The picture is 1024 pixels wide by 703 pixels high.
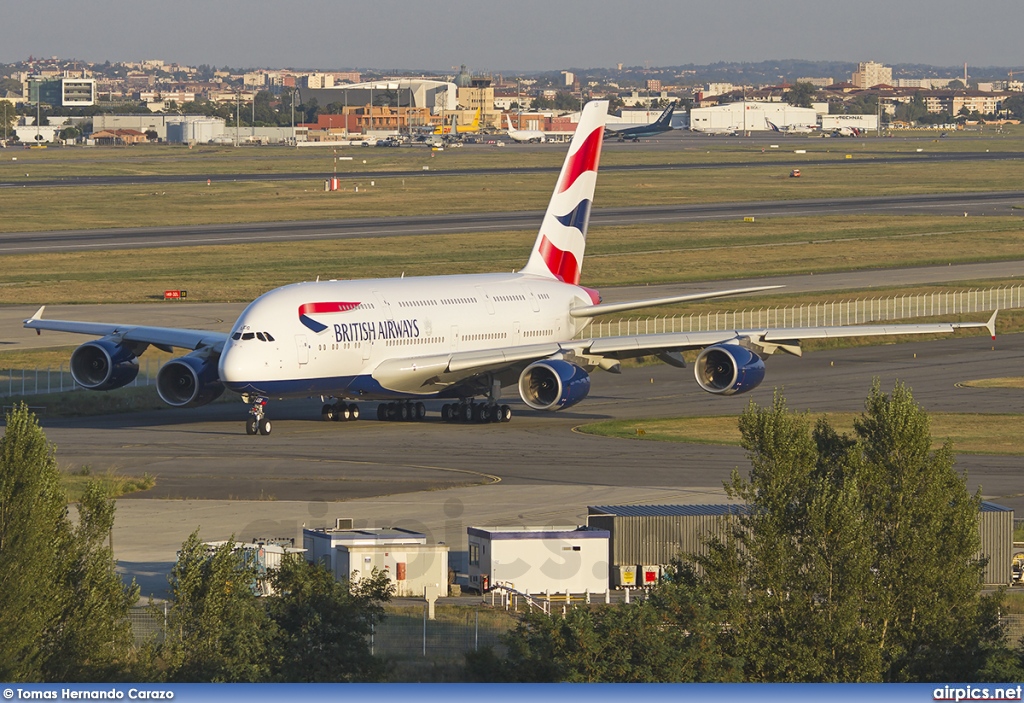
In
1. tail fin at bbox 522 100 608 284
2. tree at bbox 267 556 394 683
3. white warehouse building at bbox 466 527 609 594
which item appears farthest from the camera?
tail fin at bbox 522 100 608 284

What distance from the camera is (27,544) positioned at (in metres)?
28.2

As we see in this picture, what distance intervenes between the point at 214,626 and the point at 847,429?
135ft

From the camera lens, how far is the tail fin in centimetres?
7625

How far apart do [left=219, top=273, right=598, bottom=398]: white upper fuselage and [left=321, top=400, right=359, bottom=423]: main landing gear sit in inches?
179

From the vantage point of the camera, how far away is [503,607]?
42031mm

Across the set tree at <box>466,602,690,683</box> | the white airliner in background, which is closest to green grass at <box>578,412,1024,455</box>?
the white airliner in background

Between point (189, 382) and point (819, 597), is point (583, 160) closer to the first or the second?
point (189, 382)

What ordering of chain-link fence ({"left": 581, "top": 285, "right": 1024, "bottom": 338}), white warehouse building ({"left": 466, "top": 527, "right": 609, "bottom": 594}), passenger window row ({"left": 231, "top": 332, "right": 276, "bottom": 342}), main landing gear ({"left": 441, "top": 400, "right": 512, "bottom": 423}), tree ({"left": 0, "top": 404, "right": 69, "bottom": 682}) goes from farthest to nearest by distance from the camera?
chain-link fence ({"left": 581, "top": 285, "right": 1024, "bottom": 338}), main landing gear ({"left": 441, "top": 400, "right": 512, "bottom": 423}), passenger window row ({"left": 231, "top": 332, "right": 276, "bottom": 342}), white warehouse building ({"left": 466, "top": 527, "right": 609, "bottom": 594}), tree ({"left": 0, "top": 404, "right": 69, "bottom": 682})

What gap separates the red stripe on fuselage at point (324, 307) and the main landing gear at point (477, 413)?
328 inches

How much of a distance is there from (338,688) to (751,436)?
16.9 m

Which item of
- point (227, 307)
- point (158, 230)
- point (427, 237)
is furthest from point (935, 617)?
point (158, 230)

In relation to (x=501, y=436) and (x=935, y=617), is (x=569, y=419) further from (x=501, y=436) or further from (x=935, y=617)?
(x=935, y=617)

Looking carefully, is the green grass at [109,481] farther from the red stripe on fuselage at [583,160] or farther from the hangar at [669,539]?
the red stripe on fuselage at [583,160]

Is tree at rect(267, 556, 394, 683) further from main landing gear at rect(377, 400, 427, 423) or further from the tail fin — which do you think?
the tail fin
